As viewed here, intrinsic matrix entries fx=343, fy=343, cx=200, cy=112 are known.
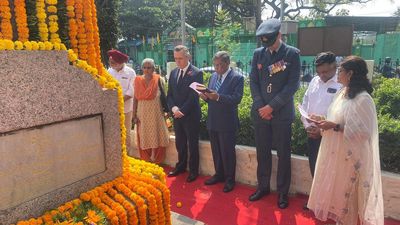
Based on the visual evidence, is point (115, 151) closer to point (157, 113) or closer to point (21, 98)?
point (21, 98)

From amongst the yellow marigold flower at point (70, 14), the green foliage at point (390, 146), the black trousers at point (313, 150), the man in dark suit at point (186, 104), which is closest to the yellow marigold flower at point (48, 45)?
the yellow marigold flower at point (70, 14)

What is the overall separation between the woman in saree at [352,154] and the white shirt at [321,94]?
48 cm

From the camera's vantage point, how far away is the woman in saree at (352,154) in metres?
2.73

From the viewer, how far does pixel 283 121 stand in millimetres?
3654

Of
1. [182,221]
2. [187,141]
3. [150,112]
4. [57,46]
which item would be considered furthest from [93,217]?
[150,112]

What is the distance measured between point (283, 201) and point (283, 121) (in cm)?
88

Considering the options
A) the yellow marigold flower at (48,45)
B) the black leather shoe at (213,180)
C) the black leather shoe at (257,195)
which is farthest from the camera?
the black leather shoe at (213,180)

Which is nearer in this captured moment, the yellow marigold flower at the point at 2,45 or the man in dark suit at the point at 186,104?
the yellow marigold flower at the point at 2,45

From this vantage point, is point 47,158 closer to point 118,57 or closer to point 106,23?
point 118,57

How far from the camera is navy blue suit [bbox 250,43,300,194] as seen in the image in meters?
3.59

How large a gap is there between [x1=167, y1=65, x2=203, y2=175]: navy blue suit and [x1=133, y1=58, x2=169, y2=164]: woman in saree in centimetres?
34

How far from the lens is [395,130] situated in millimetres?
3533

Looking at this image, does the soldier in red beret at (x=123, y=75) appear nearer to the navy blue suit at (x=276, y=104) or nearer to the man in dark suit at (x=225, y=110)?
the man in dark suit at (x=225, y=110)

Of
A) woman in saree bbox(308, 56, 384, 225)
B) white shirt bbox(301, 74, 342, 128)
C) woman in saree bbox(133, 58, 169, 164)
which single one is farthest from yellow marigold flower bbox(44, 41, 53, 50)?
woman in saree bbox(133, 58, 169, 164)
